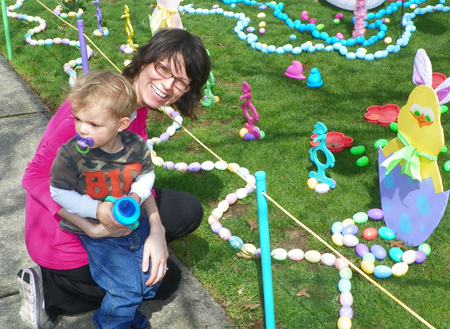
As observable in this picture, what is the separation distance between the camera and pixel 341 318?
2.71 m

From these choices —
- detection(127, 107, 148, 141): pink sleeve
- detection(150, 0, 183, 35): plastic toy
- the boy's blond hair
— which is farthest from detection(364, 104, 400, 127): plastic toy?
the boy's blond hair

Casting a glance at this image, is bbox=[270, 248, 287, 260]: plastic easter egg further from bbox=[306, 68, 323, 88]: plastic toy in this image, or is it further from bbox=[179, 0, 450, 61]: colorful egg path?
bbox=[179, 0, 450, 61]: colorful egg path

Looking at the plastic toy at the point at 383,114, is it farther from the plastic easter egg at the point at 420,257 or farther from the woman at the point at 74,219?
the woman at the point at 74,219

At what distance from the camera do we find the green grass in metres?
2.89

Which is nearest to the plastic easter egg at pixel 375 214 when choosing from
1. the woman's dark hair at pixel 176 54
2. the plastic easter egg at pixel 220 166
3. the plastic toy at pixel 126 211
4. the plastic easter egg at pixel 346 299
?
the plastic easter egg at pixel 346 299

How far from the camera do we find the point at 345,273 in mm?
3029

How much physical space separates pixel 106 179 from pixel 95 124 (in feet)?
0.92

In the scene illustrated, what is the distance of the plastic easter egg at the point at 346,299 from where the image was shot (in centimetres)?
281

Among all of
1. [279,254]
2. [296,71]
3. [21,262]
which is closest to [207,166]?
[279,254]

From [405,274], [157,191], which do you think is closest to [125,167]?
[157,191]

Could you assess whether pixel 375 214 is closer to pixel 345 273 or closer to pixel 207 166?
pixel 345 273

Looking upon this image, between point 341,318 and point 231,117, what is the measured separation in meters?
2.66

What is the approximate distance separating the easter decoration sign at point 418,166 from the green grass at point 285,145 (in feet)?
0.64

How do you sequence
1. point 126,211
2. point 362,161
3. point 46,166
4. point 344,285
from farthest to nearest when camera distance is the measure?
point 362,161 → point 344,285 → point 46,166 → point 126,211
